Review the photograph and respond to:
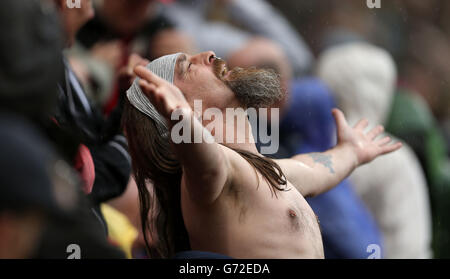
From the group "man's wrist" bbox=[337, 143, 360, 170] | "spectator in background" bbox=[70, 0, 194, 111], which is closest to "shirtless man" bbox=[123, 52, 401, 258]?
"man's wrist" bbox=[337, 143, 360, 170]

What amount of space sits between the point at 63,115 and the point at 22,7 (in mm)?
905

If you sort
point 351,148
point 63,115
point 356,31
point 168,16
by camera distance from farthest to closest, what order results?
1. point 356,31
2. point 168,16
3. point 351,148
4. point 63,115

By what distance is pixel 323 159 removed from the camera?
2.14 meters

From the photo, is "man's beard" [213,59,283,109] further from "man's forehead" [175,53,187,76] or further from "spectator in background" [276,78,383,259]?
"spectator in background" [276,78,383,259]

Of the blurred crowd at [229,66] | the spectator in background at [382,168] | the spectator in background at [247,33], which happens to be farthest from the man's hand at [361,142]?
the spectator in background at [382,168]

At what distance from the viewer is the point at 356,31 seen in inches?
147

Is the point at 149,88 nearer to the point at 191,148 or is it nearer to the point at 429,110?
the point at 191,148

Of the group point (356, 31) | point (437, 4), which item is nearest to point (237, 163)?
point (356, 31)

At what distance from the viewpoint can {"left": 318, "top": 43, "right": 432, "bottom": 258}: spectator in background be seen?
10.5ft

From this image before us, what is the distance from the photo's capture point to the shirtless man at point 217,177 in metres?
1.64

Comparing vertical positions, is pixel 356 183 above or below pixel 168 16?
below

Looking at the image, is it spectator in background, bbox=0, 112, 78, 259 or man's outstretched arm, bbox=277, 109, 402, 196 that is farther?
man's outstretched arm, bbox=277, 109, 402, 196
